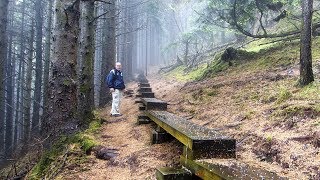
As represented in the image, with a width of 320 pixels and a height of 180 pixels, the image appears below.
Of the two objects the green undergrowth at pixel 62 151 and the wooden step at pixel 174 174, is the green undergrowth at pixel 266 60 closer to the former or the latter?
the green undergrowth at pixel 62 151

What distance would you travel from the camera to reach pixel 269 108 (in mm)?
6262

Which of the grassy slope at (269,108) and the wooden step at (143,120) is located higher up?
the grassy slope at (269,108)

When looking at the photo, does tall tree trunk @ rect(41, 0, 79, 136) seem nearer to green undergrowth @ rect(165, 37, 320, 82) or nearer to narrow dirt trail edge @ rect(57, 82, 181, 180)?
narrow dirt trail edge @ rect(57, 82, 181, 180)

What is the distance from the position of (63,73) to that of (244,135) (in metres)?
4.08

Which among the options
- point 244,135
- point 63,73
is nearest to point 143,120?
point 63,73

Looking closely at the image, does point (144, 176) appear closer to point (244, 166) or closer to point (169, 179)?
point (169, 179)

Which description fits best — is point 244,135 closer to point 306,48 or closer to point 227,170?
point 227,170

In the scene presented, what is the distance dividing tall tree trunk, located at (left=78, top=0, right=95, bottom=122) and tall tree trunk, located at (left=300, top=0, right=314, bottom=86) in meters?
5.26

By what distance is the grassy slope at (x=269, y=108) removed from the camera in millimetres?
4227

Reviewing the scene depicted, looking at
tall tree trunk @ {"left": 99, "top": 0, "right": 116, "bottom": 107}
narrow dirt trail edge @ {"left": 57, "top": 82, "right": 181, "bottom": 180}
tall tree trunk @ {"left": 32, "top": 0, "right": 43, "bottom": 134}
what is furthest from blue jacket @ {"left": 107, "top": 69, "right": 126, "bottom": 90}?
tall tree trunk @ {"left": 32, "top": 0, "right": 43, "bottom": 134}

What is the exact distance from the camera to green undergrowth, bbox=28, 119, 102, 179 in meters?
5.67

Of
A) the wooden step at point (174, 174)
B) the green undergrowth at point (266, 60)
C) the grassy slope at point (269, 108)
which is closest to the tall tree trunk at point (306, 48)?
the grassy slope at point (269, 108)

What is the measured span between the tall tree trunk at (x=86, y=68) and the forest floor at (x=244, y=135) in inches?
30.1

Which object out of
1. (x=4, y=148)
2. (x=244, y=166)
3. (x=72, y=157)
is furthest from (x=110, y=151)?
(x=4, y=148)
